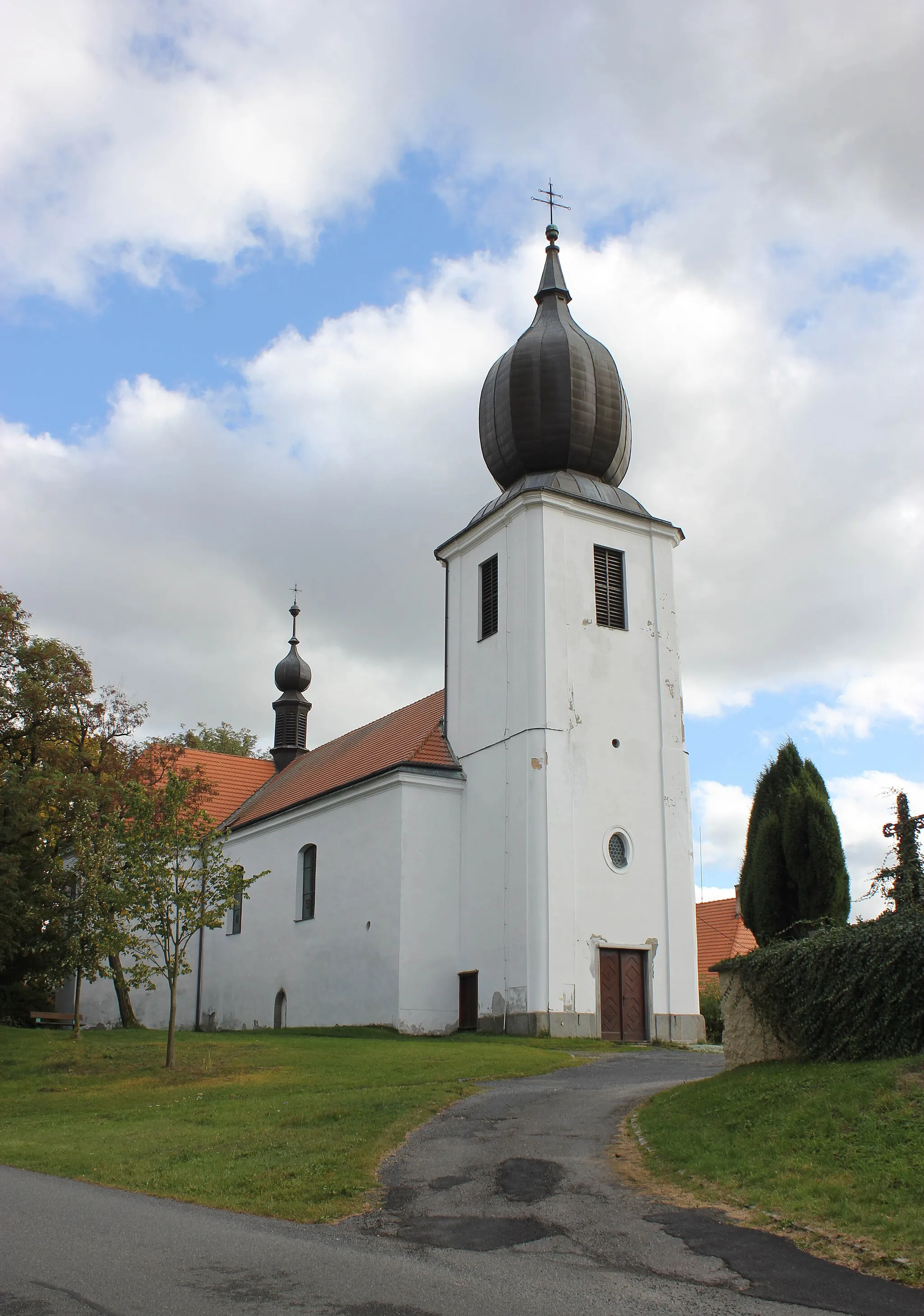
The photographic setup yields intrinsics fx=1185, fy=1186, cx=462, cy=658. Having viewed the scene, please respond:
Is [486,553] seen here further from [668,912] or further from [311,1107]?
[311,1107]

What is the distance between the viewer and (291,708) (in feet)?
145

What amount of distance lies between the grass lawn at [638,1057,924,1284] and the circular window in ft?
45.3

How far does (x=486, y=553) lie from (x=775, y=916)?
1217 centimetres

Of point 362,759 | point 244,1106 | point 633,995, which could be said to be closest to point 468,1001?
point 633,995

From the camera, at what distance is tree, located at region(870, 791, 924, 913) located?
40.4 feet

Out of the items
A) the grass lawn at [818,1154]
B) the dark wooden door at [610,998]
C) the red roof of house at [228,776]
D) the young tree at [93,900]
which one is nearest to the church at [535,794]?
the dark wooden door at [610,998]

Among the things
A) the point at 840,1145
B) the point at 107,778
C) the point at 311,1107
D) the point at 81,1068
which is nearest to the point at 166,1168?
the point at 311,1107

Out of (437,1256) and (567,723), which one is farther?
(567,723)

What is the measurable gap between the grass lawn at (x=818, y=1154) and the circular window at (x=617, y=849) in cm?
1381

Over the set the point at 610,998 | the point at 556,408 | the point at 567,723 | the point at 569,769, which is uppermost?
the point at 556,408

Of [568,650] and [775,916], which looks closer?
[775,916]

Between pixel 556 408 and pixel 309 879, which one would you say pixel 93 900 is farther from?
pixel 556 408

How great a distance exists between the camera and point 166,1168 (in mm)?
10594

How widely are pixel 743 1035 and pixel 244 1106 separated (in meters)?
5.92
